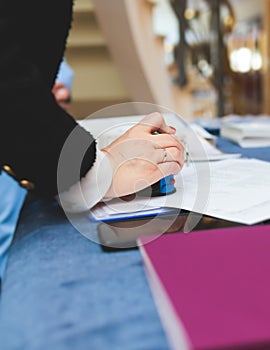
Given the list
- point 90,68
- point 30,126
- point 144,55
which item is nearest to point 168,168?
point 30,126

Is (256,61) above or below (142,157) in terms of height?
below

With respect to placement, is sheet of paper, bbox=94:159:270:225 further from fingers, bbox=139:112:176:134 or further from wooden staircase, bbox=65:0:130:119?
wooden staircase, bbox=65:0:130:119

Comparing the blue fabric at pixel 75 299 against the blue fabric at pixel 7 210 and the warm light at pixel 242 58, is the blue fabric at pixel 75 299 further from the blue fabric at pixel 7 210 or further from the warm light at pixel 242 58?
the warm light at pixel 242 58

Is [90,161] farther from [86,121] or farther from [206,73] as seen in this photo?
[206,73]

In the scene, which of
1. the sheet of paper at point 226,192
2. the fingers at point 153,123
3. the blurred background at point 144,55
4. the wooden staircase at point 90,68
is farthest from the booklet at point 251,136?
the wooden staircase at point 90,68

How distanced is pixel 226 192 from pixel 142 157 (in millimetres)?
106

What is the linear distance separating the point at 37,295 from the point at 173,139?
11.5 inches

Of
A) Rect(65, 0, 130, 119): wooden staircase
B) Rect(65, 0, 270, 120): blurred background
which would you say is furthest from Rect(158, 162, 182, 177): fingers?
Rect(65, 0, 130, 119): wooden staircase

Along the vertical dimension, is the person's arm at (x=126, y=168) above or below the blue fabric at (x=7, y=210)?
above

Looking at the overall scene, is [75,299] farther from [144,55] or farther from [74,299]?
[144,55]

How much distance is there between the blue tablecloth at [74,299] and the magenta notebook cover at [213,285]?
0.01 metres

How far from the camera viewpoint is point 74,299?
0.34m

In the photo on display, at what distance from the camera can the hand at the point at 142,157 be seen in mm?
529

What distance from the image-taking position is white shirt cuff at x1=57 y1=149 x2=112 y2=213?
0.52 m
